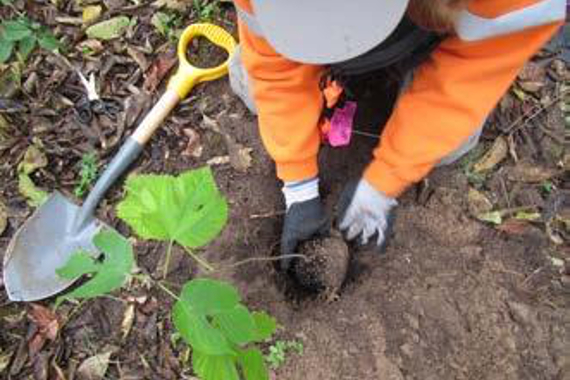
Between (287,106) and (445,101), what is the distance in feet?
1.20

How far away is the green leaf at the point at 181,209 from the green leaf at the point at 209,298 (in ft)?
0.34

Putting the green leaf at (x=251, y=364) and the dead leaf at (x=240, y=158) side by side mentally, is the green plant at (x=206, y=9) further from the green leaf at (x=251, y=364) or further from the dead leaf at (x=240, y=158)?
the green leaf at (x=251, y=364)

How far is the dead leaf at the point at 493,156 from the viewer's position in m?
1.97

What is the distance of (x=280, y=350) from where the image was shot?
172 centimetres

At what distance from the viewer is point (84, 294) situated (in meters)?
1.20

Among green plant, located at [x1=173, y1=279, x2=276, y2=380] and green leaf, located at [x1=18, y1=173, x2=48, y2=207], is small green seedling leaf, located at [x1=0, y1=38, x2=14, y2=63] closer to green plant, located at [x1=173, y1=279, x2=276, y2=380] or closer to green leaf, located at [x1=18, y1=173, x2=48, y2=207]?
green leaf, located at [x1=18, y1=173, x2=48, y2=207]

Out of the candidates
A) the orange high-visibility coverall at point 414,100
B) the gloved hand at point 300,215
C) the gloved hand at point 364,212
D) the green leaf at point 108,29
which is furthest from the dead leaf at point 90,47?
the gloved hand at point 364,212

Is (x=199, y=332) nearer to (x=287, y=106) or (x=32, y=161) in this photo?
(x=287, y=106)

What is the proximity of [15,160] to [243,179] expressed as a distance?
0.66 meters

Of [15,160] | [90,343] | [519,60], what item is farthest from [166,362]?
[519,60]

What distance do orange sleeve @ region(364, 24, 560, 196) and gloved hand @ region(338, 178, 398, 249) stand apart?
Answer: 37 mm

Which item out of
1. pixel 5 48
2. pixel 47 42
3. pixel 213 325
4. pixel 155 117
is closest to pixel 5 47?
pixel 5 48

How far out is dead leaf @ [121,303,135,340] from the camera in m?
1.81

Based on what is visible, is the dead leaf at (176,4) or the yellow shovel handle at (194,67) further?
the dead leaf at (176,4)
